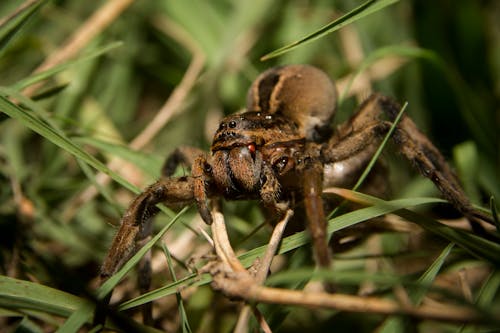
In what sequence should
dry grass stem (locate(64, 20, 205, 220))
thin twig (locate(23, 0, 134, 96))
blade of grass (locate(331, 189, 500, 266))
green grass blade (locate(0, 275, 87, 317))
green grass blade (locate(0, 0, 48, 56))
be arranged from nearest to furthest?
green grass blade (locate(0, 275, 87, 317)) → blade of grass (locate(331, 189, 500, 266)) → green grass blade (locate(0, 0, 48, 56)) → dry grass stem (locate(64, 20, 205, 220)) → thin twig (locate(23, 0, 134, 96))

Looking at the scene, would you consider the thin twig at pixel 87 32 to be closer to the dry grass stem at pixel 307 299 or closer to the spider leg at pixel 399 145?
the spider leg at pixel 399 145

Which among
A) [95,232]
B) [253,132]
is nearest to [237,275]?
[253,132]

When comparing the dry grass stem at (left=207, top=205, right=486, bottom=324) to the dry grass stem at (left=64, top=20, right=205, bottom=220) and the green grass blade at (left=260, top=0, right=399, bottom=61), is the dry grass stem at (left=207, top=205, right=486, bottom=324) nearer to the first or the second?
the green grass blade at (left=260, top=0, right=399, bottom=61)

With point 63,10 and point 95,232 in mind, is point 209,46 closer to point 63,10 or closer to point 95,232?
point 63,10

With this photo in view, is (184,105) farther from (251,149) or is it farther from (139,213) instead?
(139,213)

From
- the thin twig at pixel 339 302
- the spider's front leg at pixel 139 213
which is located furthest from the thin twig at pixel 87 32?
the thin twig at pixel 339 302

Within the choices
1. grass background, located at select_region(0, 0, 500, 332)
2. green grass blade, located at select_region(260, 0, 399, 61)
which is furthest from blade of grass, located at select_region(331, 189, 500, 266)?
green grass blade, located at select_region(260, 0, 399, 61)

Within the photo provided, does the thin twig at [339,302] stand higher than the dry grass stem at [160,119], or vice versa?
the dry grass stem at [160,119]

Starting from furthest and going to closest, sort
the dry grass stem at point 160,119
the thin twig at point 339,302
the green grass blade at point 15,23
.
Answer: the dry grass stem at point 160,119, the green grass blade at point 15,23, the thin twig at point 339,302
